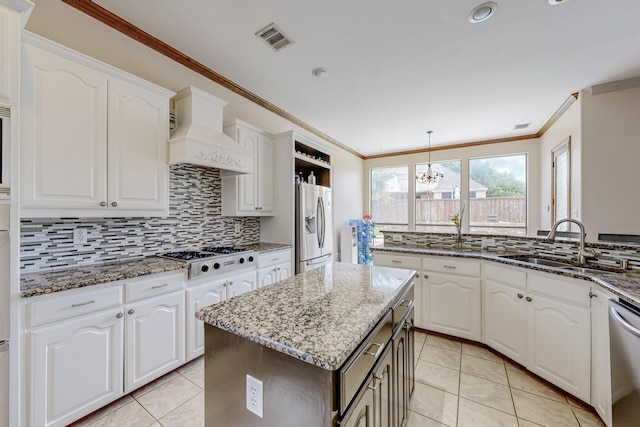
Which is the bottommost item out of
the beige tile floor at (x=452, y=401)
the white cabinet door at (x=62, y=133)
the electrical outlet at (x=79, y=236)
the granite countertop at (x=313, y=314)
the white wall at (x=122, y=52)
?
the beige tile floor at (x=452, y=401)

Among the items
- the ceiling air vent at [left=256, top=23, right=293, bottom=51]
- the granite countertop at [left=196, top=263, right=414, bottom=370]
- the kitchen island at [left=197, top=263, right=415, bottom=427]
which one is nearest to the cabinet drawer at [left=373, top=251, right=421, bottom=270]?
the granite countertop at [left=196, top=263, right=414, bottom=370]

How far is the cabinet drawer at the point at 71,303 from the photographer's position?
1374 millimetres

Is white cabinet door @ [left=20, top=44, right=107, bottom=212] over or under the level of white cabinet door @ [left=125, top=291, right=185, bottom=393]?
over

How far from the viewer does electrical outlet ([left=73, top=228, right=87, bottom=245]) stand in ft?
6.18

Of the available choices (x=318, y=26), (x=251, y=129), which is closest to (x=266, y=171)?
(x=251, y=129)

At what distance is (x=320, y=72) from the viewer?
2.80 metres

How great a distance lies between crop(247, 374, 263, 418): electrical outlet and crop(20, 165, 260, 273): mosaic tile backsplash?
1809 mm

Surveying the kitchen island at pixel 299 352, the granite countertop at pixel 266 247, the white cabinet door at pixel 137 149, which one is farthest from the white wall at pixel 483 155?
the white cabinet door at pixel 137 149

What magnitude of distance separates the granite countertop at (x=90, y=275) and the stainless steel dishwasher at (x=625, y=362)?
2738 millimetres

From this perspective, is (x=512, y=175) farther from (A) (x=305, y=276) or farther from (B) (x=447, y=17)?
(A) (x=305, y=276)

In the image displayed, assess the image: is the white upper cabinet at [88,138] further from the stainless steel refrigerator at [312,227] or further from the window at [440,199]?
the window at [440,199]

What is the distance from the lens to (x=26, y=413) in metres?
1.36

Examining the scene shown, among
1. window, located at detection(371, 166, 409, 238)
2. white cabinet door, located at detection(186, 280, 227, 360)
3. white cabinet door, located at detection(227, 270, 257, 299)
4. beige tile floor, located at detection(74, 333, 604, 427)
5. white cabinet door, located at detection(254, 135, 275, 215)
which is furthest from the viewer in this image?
window, located at detection(371, 166, 409, 238)

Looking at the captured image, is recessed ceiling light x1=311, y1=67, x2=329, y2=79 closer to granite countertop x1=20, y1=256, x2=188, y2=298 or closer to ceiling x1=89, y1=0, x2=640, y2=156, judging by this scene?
ceiling x1=89, y1=0, x2=640, y2=156
